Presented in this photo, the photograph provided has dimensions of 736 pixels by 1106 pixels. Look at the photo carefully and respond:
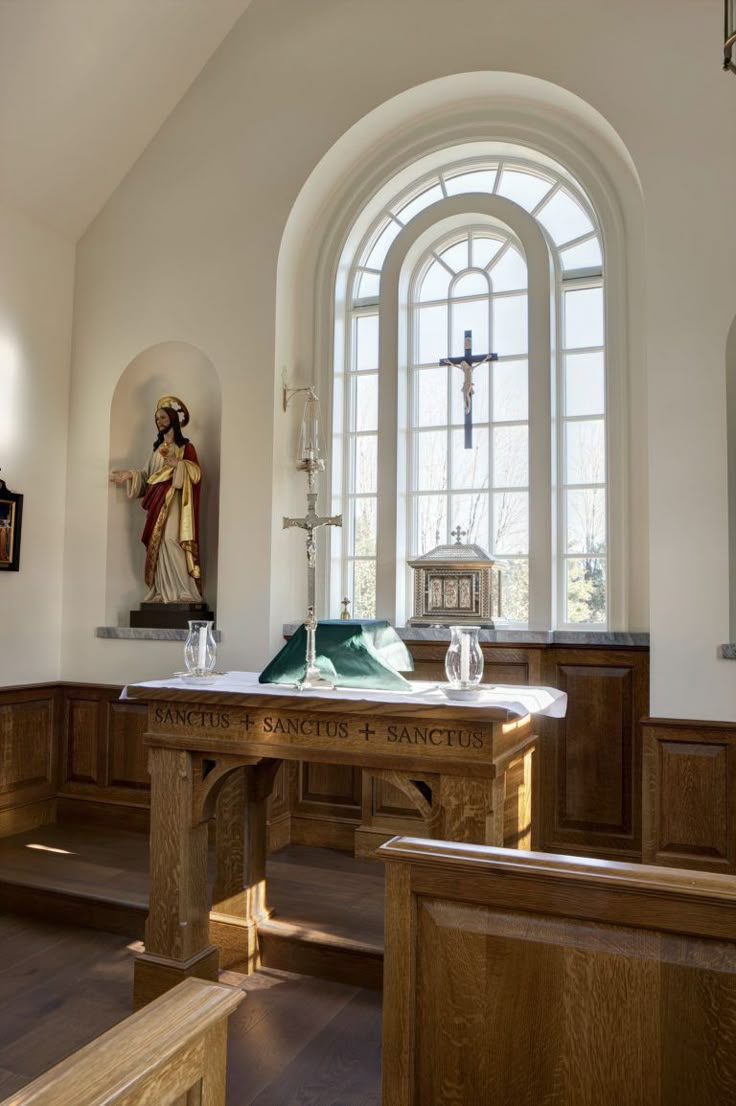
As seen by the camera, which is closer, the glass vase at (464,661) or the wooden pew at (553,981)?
the wooden pew at (553,981)

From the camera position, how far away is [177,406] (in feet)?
18.2

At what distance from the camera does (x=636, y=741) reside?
435 cm

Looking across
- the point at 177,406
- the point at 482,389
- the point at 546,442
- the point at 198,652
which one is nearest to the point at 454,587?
the point at 546,442

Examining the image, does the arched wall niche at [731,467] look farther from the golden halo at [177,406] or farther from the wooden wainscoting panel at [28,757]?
the wooden wainscoting panel at [28,757]

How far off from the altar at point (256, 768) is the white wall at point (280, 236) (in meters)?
1.47

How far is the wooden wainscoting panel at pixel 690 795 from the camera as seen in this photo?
3.96 meters

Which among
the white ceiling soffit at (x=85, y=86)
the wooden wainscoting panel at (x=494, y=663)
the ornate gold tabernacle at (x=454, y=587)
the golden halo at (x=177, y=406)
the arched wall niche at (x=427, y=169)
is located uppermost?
the white ceiling soffit at (x=85, y=86)

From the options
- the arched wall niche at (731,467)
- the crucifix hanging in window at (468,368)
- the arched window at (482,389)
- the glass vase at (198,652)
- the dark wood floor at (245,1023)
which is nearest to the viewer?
the dark wood floor at (245,1023)

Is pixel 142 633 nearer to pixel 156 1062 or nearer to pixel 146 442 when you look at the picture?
pixel 146 442

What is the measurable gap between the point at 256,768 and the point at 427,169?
4.00 metres

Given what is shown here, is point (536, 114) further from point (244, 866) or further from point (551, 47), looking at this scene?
point (244, 866)

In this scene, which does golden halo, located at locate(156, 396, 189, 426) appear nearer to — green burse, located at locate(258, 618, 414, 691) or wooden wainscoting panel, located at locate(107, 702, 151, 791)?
wooden wainscoting panel, located at locate(107, 702, 151, 791)

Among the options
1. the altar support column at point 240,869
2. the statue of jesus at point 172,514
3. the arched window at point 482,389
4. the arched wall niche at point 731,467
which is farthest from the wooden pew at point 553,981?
the statue of jesus at point 172,514

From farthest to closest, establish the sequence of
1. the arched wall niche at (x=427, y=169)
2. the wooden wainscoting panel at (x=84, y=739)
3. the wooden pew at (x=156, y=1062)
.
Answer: the wooden wainscoting panel at (x=84, y=739) → the arched wall niche at (x=427, y=169) → the wooden pew at (x=156, y=1062)
